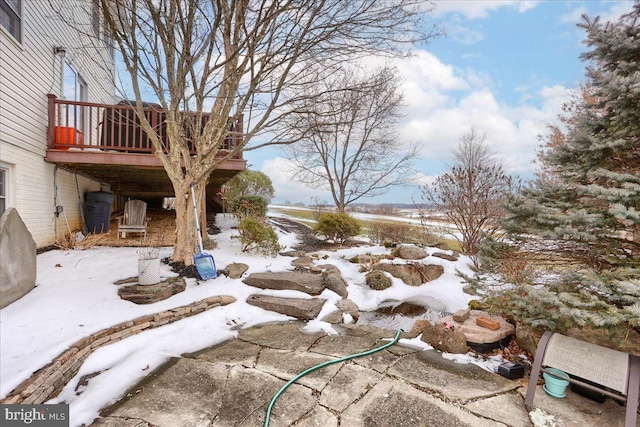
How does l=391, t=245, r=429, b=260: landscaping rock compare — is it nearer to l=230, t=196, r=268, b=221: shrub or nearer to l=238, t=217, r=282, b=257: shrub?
l=238, t=217, r=282, b=257: shrub

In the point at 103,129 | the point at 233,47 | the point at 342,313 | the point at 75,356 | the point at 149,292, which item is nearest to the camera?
the point at 75,356

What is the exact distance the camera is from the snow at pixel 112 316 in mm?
2359

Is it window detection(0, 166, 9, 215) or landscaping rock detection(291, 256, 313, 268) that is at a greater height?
window detection(0, 166, 9, 215)

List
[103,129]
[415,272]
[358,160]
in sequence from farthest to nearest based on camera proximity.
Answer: [358,160]
[103,129]
[415,272]

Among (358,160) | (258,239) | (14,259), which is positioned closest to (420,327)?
(258,239)

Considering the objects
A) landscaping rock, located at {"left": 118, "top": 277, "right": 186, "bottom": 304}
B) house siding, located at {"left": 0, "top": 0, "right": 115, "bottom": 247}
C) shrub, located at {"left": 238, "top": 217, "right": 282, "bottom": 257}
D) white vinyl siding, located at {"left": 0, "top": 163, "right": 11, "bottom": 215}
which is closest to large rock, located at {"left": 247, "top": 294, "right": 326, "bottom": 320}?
landscaping rock, located at {"left": 118, "top": 277, "right": 186, "bottom": 304}

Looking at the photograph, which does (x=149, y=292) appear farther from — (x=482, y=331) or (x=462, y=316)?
(x=482, y=331)

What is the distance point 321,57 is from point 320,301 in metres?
3.70

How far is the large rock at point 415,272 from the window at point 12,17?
7.41m

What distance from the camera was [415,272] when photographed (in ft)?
19.7

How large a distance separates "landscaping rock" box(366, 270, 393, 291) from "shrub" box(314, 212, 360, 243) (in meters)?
3.12

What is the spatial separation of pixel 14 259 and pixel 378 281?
16.2 ft

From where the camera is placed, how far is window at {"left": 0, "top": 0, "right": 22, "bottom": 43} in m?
4.63

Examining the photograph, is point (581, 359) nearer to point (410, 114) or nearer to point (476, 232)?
point (476, 232)
